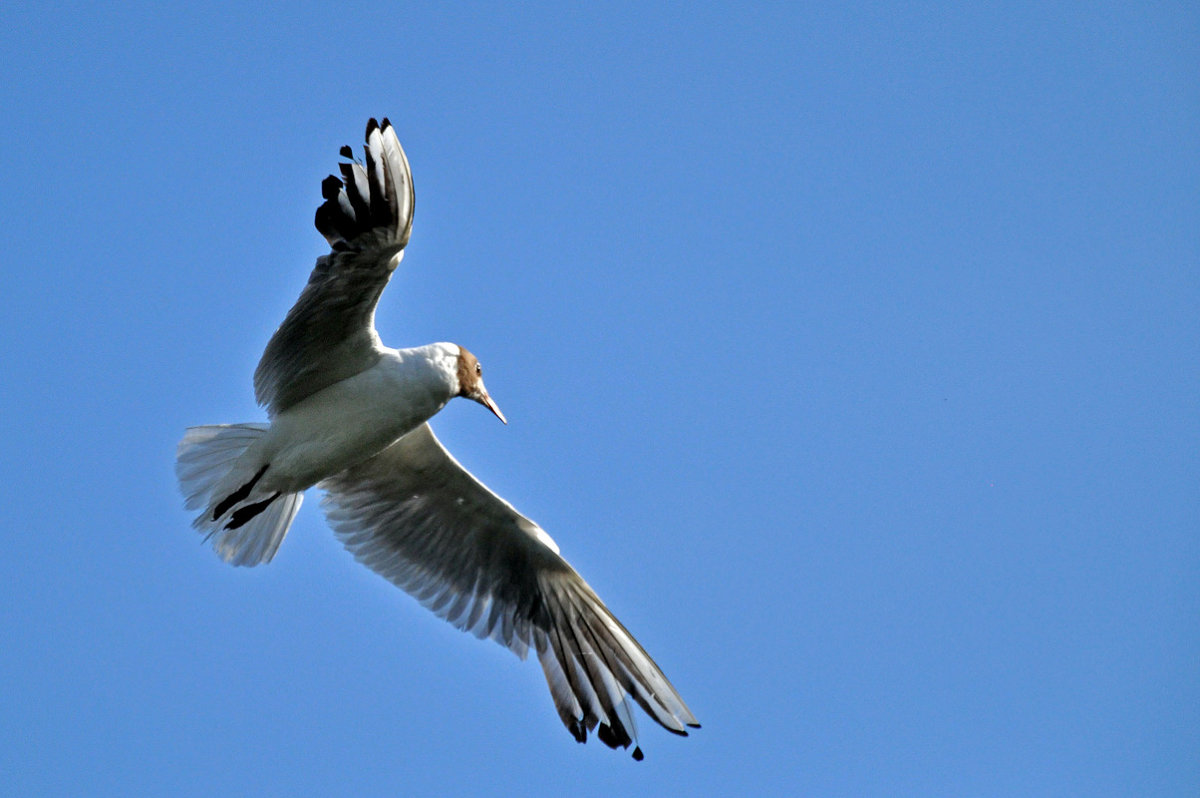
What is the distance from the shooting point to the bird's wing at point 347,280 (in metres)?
5.14

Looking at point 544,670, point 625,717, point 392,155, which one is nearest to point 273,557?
point 544,670

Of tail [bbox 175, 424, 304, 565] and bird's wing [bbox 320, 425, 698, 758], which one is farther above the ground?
bird's wing [bbox 320, 425, 698, 758]

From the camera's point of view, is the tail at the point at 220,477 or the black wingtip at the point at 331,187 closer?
the black wingtip at the point at 331,187

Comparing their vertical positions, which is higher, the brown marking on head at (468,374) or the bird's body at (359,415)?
the brown marking on head at (468,374)

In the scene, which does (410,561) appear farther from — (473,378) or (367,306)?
(367,306)

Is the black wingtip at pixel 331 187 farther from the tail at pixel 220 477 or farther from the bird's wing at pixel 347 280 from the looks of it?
the tail at pixel 220 477

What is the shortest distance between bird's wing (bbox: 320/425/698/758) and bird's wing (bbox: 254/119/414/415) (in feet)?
2.44

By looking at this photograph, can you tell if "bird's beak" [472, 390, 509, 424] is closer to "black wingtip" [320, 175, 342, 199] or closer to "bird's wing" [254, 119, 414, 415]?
"bird's wing" [254, 119, 414, 415]

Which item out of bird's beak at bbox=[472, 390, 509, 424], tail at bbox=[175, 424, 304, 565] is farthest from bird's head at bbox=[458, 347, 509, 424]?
tail at bbox=[175, 424, 304, 565]

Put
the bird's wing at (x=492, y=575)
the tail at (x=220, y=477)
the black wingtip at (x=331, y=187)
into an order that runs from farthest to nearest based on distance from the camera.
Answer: the bird's wing at (x=492, y=575) → the tail at (x=220, y=477) → the black wingtip at (x=331, y=187)

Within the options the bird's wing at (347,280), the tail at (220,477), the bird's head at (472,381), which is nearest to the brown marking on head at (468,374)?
the bird's head at (472,381)

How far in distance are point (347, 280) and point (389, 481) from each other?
1706 mm

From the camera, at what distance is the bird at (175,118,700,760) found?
5.32 meters

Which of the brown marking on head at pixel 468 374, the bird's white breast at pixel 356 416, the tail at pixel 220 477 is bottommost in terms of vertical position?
the tail at pixel 220 477
